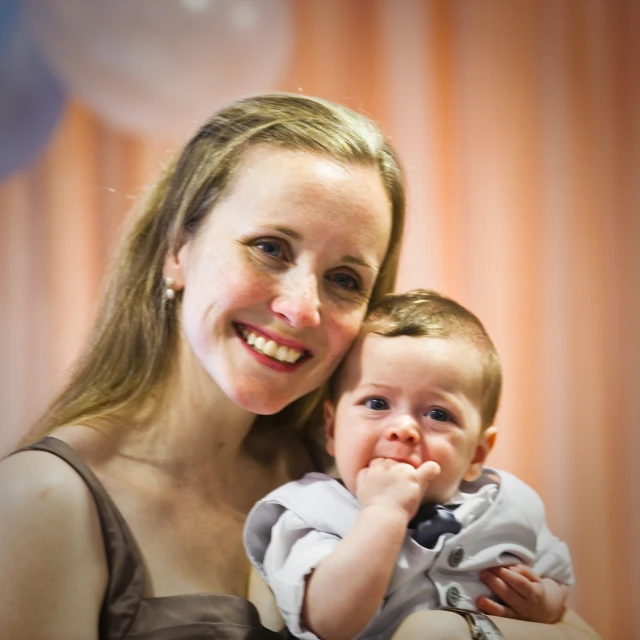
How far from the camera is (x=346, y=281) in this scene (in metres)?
1.31

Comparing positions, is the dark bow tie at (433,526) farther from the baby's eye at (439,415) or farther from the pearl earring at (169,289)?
the pearl earring at (169,289)

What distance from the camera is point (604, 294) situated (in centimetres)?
160

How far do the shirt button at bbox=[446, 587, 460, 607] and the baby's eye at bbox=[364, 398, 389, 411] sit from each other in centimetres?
28

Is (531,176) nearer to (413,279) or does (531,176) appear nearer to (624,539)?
(413,279)

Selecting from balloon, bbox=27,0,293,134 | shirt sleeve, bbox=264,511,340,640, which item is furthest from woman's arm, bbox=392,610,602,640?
balloon, bbox=27,0,293,134

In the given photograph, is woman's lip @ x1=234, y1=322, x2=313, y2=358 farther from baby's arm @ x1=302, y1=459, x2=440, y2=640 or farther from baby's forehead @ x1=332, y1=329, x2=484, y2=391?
baby's arm @ x1=302, y1=459, x2=440, y2=640

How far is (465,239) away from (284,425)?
50 cm

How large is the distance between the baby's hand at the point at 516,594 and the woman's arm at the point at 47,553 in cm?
57

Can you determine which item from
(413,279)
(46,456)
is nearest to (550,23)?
(413,279)

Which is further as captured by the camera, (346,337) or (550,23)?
(550,23)

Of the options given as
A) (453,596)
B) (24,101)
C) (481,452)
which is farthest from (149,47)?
(453,596)

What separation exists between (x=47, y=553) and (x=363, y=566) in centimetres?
42

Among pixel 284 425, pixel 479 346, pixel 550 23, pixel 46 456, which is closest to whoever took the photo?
pixel 46 456

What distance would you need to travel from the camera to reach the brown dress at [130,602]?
1.15 m
